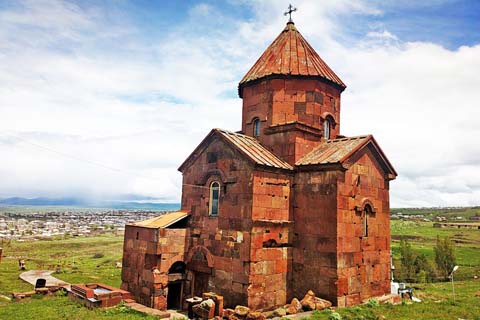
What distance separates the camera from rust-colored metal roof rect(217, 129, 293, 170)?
10.4 m

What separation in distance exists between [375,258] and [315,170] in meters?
3.45

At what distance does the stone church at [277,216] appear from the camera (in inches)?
392

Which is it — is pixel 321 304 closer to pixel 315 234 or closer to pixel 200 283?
pixel 315 234

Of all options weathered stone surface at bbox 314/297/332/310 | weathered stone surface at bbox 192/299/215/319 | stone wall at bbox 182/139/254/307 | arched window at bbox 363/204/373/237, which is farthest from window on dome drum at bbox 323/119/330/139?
weathered stone surface at bbox 192/299/215/319

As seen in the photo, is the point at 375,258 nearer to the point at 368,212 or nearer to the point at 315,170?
the point at 368,212

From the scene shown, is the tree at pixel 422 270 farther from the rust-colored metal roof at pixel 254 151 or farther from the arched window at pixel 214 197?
the arched window at pixel 214 197

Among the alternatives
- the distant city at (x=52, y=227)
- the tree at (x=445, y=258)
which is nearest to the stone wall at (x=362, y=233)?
the distant city at (x=52, y=227)

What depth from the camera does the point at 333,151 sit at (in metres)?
11.0

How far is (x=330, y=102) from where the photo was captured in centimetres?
1271

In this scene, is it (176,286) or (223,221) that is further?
(176,286)

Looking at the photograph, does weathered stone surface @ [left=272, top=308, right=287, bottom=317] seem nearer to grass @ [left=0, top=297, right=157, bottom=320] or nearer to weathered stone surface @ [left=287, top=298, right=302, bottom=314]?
weathered stone surface @ [left=287, top=298, right=302, bottom=314]

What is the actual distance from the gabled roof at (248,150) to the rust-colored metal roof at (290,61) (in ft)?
8.17

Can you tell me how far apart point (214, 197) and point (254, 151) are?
75.6 inches

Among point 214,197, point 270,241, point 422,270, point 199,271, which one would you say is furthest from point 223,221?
point 422,270
